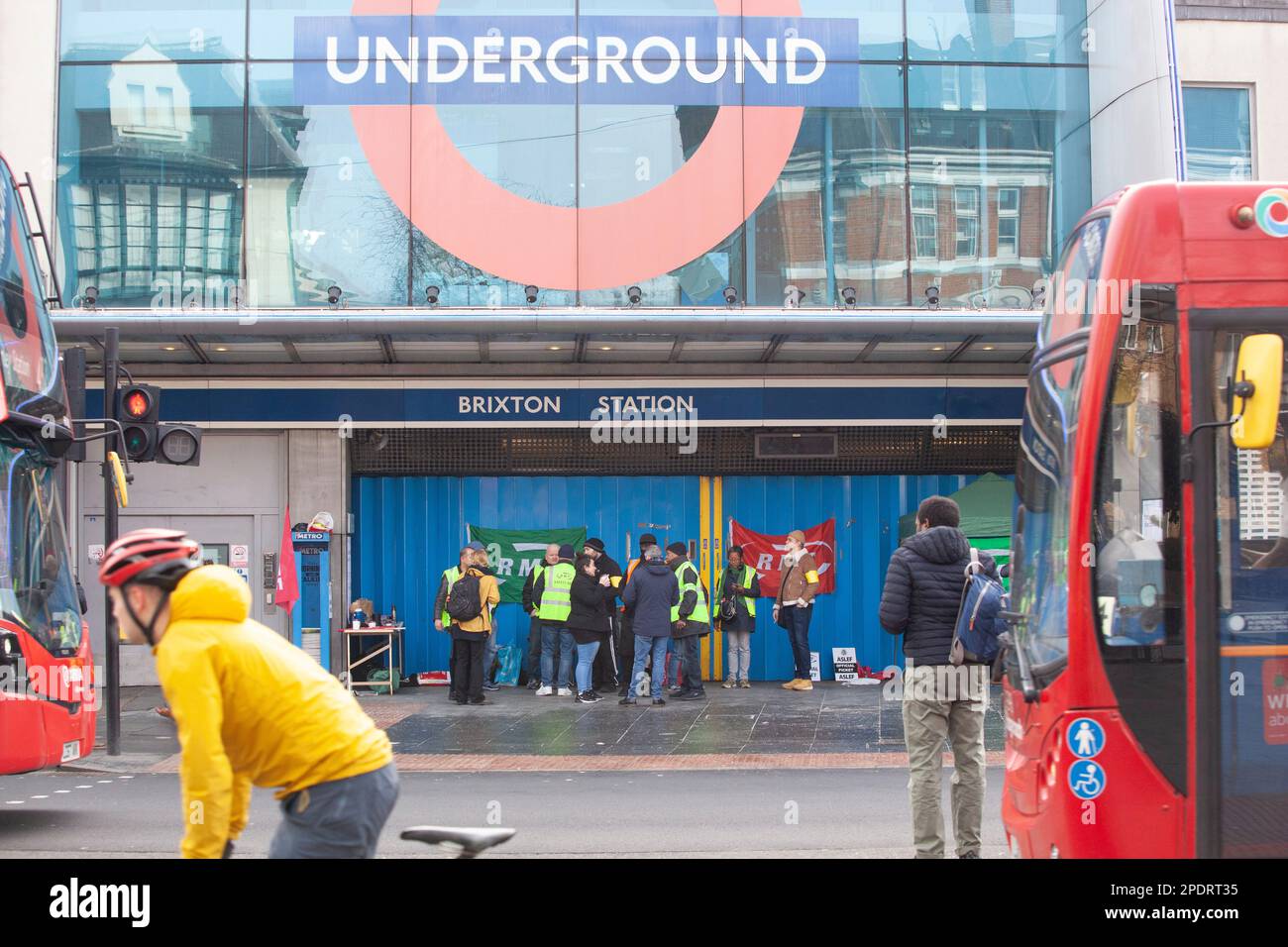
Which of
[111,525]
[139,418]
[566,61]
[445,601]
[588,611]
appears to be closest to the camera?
[139,418]

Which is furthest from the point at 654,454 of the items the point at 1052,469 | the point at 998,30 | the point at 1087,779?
the point at 1087,779

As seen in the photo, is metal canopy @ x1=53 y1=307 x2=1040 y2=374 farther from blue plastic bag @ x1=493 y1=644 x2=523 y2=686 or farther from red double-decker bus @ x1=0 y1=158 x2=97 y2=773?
red double-decker bus @ x1=0 y1=158 x2=97 y2=773

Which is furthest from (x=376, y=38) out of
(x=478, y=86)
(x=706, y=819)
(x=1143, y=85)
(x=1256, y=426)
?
(x=1256, y=426)

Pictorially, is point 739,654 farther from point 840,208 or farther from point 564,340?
point 840,208

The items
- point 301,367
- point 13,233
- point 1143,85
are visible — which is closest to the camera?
point 13,233

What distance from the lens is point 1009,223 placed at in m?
15.4

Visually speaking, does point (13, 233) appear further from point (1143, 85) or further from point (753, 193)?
point (1143, 85)

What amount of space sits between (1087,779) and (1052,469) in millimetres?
1286

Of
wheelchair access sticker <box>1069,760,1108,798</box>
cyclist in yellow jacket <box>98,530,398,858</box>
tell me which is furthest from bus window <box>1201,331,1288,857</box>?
cyclist in yellow jacket <box>98,530,398,858</box>

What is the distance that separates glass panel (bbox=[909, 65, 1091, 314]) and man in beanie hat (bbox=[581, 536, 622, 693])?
473cm

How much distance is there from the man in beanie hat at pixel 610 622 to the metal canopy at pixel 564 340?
7.62ft

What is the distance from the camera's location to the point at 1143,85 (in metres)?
14.8
